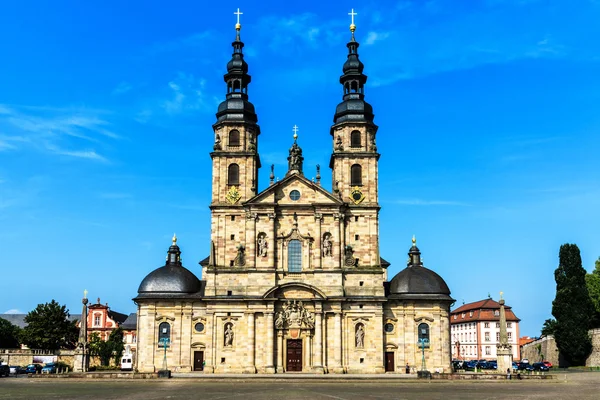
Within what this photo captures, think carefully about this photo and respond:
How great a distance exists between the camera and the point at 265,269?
58500 mm

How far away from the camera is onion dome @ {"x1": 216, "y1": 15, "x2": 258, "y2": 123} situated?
205ft

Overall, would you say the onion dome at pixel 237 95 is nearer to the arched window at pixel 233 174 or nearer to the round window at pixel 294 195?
the arched window at pixel 233 174

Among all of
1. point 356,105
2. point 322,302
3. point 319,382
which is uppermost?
point 356,105

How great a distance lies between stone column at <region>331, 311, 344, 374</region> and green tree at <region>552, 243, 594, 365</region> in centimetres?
2727

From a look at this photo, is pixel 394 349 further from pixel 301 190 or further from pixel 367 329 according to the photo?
pixel 301 190

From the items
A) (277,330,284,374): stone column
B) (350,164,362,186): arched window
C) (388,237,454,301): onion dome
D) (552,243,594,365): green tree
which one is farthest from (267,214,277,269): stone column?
(552,243,594,365): green tree

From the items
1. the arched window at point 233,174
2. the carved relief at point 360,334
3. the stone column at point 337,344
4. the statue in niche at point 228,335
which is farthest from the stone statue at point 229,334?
the arched window at point 233,174

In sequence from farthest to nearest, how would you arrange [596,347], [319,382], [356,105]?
[596,347] < [356,105] < [319,382]

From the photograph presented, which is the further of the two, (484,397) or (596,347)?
(596,347)

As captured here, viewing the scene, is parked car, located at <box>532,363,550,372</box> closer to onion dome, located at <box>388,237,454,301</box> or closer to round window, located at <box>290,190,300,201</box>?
onion dome, located at <box>388,237,454,301</box>

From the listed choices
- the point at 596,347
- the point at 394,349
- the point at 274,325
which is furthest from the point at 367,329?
the point at 596,347

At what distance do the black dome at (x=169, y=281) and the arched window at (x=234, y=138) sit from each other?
12420 millimetres

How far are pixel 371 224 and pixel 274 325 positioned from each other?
1235cm

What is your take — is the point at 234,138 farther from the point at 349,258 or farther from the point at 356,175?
the point at 349,258
